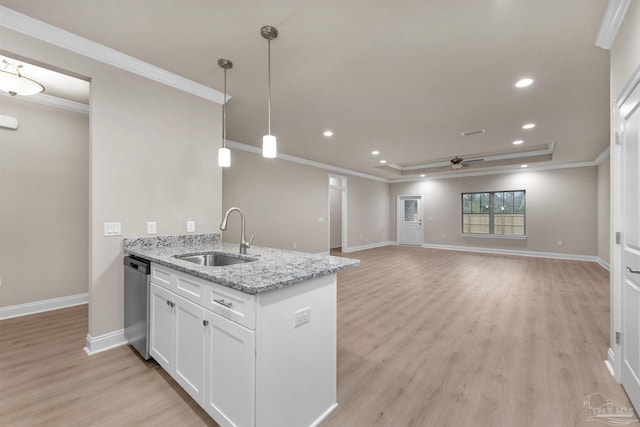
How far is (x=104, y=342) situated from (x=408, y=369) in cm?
262

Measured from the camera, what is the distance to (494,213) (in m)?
8.33

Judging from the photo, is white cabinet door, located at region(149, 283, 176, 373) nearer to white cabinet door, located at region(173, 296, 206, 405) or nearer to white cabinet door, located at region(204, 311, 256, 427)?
white cabinet door, located at region(173, 296, 206, 405)

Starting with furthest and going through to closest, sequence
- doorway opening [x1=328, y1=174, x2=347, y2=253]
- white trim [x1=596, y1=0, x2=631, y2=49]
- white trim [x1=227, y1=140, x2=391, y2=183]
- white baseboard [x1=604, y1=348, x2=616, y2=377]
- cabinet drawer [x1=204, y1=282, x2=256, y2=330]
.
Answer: doorway opening [x1=328, y1=174, x2=347, y2=253]
white trim [x1=227, y1=140, x2=391, y2=183]
white baseboard [x1=604, y1=348, x2=616, y2=377]
white trim [x1=596, y1=0, x2=631, y2=49]
cabinet drawer [x1=204, y1=282, x2=256, y2=330]

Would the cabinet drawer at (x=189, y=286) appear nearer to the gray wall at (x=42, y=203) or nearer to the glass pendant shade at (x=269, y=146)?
the glass pendant shade at (x=269, y=146)

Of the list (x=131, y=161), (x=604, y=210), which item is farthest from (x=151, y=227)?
(x=604, y=210)

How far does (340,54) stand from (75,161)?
3.64 meters

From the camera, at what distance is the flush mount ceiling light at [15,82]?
92.1 inches

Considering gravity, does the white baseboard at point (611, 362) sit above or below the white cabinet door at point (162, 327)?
below

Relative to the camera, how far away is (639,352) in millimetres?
1620

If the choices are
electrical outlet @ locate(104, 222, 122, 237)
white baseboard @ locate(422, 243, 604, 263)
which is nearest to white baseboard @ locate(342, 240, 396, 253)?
white baseboard @ locate(422, 243, 604, 263)

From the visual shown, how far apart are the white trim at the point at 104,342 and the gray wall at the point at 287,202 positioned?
8.99 feet

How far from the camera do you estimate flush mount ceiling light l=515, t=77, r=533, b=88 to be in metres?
2.85

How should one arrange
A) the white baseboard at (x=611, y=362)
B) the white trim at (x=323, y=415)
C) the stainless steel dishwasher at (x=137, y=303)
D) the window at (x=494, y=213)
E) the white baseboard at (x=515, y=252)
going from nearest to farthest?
the white trim at (x=323, y=415) → the white baseboard at (x=611, y=362) → the stainless steel dishwasher at (x=137, y=303) → the white baseboard at (x=515, y=252) → the window at (x=494, y=213)

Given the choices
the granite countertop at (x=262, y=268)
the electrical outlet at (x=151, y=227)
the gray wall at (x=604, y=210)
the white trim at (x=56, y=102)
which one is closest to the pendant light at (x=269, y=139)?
the granite countertop at (x=262, y=268)
